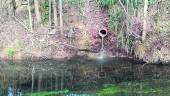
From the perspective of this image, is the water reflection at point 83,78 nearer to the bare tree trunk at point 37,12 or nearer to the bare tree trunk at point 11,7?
the bare tree trunk at point 37,12

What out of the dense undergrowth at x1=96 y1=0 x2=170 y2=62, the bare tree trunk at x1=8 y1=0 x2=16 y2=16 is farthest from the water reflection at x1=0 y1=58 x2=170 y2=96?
the bare tree trunk at x1=8 y1=0 x2=16 y2=16

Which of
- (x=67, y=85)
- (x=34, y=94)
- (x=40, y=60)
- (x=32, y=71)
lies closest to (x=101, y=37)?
(x=40, y=60)

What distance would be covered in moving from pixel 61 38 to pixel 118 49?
4897mm

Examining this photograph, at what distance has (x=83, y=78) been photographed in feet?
101

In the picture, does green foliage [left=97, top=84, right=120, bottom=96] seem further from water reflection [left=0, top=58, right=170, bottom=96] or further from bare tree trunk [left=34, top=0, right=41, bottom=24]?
bare tree trunk [left=34, top=0, right=41, bottom=24]

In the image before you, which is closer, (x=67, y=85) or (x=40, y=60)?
(x=67, y=85)

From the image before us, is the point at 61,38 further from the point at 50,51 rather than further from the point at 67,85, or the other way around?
the point at 67,85

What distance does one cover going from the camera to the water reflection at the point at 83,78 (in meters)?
27.0

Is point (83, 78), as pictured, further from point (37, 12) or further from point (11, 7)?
point (11, 7)

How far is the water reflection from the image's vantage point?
27047 millimetres

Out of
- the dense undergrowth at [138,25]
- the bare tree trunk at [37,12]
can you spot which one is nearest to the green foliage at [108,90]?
the dense undergrowth at [138,25]

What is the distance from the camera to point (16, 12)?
139ft

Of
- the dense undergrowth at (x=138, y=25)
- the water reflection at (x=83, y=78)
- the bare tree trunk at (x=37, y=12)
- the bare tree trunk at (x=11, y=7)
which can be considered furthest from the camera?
the bare tree trunk at (x=11, y=7)

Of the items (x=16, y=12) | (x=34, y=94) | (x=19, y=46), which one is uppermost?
(x=16, y=12)
